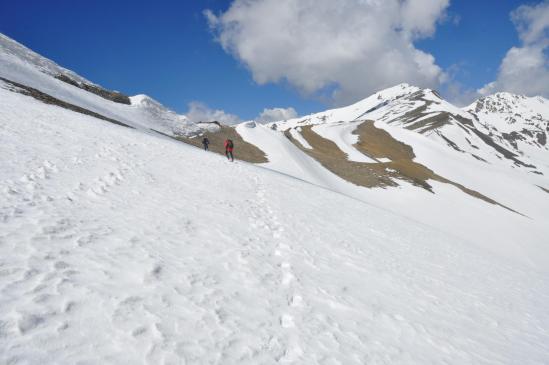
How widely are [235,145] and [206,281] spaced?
41.5 metres

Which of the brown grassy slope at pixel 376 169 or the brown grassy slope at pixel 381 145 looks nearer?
the brown grassy slope at pixel 376 169

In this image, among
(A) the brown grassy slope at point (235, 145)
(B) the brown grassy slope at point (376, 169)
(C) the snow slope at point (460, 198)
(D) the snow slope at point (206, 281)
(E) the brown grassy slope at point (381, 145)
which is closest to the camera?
(D) the snow slope at point (206, 281)

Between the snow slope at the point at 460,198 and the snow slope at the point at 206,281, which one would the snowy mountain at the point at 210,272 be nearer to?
the snow slope at the point at 206,281

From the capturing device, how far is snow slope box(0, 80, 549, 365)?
5145 mm

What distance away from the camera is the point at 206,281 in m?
7.33

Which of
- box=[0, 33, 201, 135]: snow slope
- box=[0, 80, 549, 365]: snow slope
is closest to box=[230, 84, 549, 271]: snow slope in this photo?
box=[0, 33, 201, 135]: snow slope

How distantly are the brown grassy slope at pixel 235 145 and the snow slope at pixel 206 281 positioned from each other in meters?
25.4

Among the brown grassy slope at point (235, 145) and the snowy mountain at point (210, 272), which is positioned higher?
the brown grassy slope at point (235, 145)

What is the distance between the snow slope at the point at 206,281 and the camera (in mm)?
5145

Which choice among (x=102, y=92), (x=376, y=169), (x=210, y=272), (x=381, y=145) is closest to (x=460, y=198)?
(x=376, y=169)

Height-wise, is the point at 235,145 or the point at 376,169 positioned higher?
the point at 376,169

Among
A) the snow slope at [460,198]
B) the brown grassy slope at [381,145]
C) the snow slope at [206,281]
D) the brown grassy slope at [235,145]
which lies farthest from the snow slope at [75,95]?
the brown grassy slope at [381,145]

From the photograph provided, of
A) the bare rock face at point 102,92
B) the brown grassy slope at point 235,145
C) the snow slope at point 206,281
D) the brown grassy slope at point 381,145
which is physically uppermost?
the brown grassy slope at point 381,145

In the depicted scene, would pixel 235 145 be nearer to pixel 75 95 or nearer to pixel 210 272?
pixel 75 95
